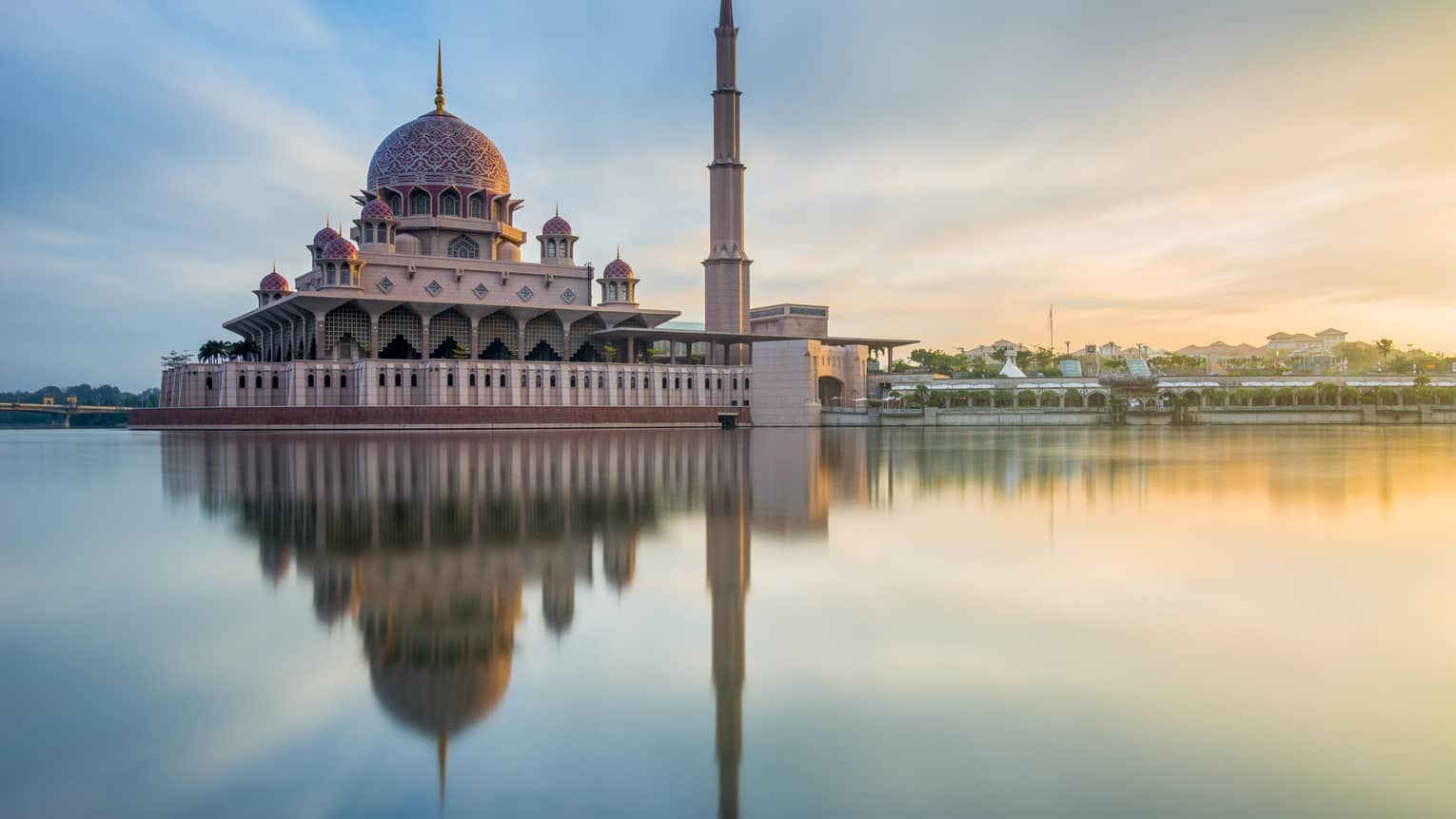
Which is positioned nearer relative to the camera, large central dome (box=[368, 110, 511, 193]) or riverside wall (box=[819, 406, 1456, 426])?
riverside wall (box=[819, 406, 1456, 426])

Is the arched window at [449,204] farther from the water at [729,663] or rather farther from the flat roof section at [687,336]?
the water at [729,663]

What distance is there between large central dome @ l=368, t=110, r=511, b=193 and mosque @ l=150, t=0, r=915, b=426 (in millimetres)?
105

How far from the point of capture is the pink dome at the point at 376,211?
5472 centimetres

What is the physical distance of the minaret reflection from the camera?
13.2 feet

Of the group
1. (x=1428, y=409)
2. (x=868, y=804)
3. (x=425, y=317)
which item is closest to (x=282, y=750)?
(x=868, y=804)

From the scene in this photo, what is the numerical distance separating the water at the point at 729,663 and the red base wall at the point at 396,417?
36.2m

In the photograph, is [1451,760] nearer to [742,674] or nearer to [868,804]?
[868,804]

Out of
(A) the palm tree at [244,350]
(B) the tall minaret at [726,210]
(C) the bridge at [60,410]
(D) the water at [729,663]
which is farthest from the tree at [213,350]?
(D) the water at [729,663]

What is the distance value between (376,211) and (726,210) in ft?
73.3

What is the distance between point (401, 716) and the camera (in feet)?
15.0

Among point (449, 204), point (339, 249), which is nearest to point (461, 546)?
point (339, 249)

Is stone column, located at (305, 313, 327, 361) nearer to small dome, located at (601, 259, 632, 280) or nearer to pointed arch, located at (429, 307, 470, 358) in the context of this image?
pointed arch, located at (429, 307, 470, 358)

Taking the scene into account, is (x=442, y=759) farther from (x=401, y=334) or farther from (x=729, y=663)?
(x=401, y=334)

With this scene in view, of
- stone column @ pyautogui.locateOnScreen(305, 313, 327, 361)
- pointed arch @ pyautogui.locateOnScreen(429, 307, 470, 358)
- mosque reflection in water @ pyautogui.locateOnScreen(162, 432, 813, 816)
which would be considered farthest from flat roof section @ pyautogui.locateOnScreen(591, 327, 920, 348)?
mosque reflection in water @ pyautogui.locateOnScreen(162, 432, 813, 816)
